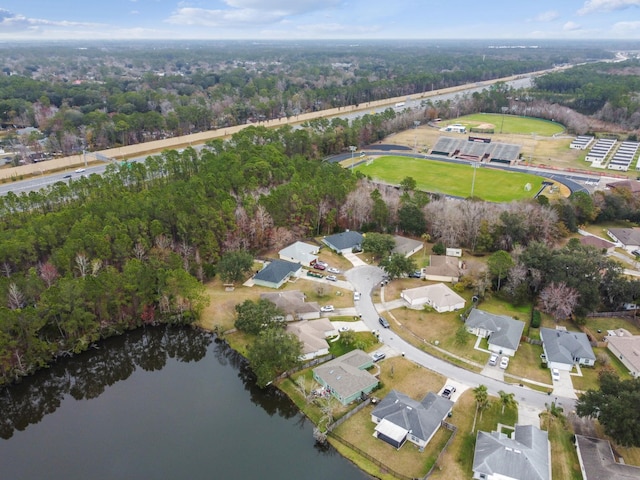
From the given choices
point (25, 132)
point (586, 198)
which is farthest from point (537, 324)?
point (25, 132)

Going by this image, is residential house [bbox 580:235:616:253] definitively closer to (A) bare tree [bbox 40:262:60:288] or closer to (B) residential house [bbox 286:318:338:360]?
(B) residential house [bbox 286:318:338:360]

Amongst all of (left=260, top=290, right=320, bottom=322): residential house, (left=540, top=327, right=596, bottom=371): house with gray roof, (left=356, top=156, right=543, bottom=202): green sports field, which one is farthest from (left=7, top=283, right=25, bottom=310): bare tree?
(left=356, top=156, right=543, bottom=202): green sports field

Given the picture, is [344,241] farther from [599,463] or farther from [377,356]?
[599,463]

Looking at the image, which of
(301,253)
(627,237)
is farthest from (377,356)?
(627,237)

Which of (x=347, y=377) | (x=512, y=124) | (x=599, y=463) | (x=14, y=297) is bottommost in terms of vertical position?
(x=512, y=124)

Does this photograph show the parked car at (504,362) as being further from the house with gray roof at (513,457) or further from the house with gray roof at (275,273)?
the house with gray roof at (275,273)

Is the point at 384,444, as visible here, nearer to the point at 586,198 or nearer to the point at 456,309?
the point at 456,309

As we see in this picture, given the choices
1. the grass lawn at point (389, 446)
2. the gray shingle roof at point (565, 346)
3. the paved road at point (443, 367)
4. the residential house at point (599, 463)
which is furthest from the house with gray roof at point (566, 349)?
the grass lawn at point (389, 446)
